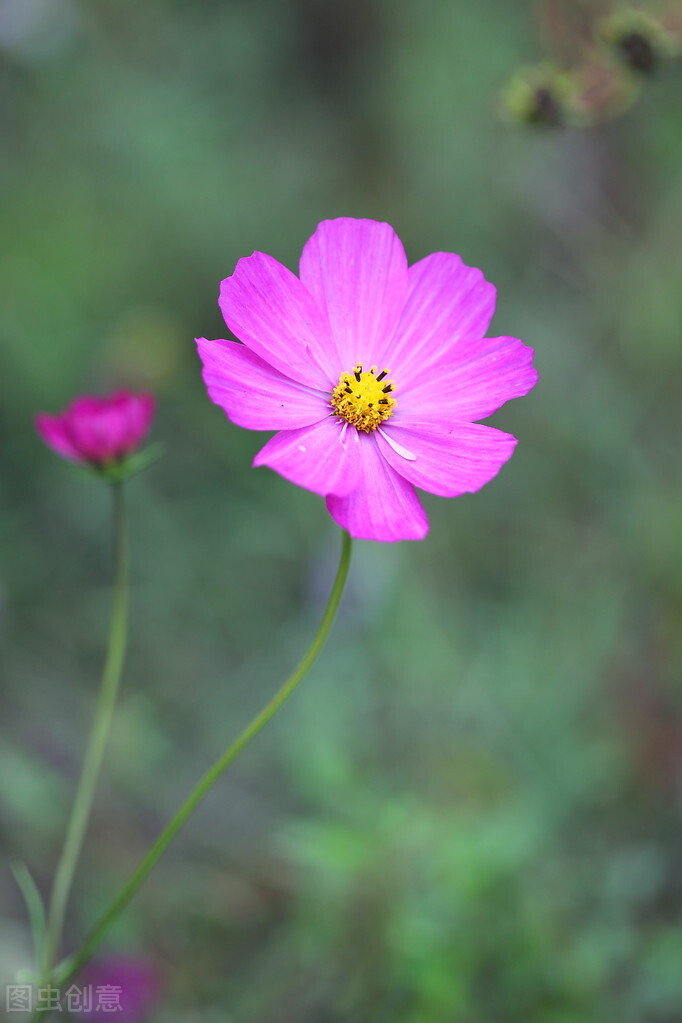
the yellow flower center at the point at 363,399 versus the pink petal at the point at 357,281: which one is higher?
the pink petal at the point at 357,281

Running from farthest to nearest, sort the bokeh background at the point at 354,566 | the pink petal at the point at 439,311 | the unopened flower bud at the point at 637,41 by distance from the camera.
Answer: the bokeh background at the point at 354,566 → the unopened flower bud at the point at 637,41 → the pink petal at the point at 439,311

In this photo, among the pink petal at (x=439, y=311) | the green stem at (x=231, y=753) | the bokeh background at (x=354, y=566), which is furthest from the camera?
the bokeh background at (x=354, y=566)

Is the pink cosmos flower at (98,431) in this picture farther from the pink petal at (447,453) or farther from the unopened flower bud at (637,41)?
the unopened flower bud at (637,41)

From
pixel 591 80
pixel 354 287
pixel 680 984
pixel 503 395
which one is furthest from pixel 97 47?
pixel 680 984

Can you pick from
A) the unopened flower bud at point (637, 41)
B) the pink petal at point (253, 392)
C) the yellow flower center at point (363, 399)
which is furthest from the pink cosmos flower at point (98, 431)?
the unopened flower bud at point (637, 41)

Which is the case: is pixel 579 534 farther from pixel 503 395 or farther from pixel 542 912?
pixel 503 395

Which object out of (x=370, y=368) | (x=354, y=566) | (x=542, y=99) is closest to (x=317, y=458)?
(x=370, y=368)
